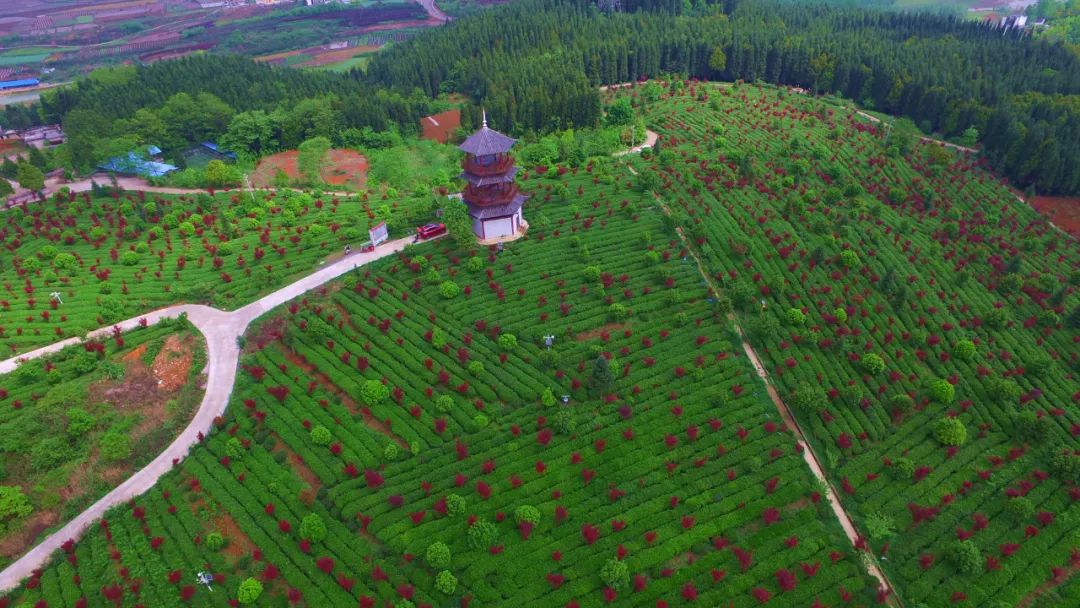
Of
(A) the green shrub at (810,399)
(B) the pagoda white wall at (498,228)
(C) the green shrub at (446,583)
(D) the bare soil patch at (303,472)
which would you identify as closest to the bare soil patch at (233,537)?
(D) the bare soil patch at (303,472)

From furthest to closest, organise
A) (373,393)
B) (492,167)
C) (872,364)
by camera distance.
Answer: (492,167) → (872,364) → (373,393)

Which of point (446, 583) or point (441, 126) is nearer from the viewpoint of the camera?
point (446, 583)

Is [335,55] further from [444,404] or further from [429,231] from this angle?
[444,404]

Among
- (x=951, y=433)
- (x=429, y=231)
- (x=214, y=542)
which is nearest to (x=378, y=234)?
(x=429, y=231)

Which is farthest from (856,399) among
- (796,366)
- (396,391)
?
(396,391)

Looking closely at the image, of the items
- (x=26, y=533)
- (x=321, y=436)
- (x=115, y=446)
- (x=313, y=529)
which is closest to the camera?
(x=313, y=529)

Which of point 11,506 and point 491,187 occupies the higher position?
point 491,187

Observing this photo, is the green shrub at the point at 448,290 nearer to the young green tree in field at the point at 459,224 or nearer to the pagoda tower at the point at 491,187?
the young green tree in field at the point at 459,224

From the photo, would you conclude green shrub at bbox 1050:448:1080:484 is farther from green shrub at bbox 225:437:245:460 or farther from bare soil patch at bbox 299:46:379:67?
bare soil patch at bbox 299:46:379:67
